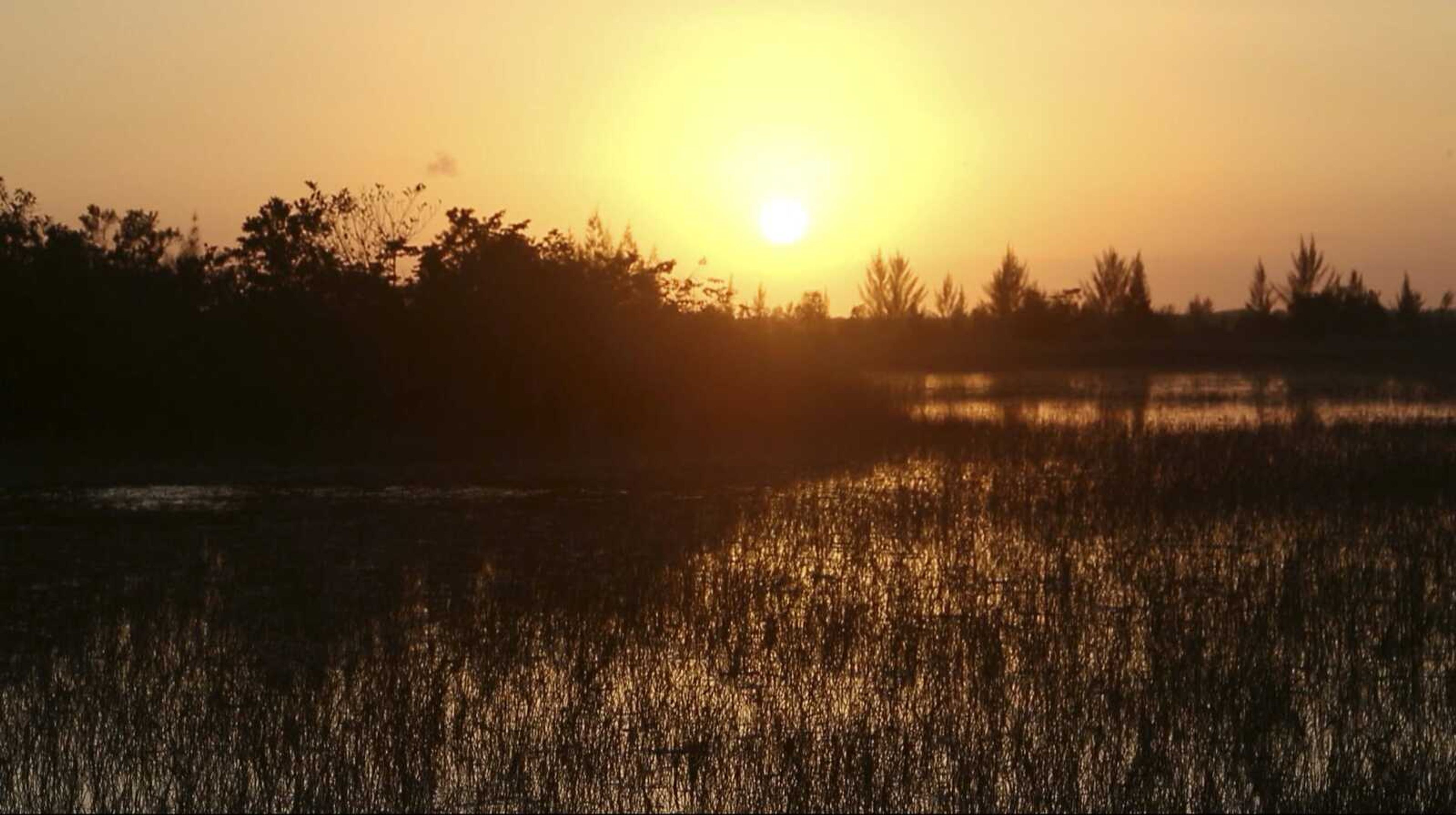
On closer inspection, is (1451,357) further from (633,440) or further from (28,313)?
(28,313)

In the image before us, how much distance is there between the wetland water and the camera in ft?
21.0

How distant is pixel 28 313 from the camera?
22625 millimetres

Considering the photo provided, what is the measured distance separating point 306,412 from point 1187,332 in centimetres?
5046

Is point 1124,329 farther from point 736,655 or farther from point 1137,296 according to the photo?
point 736,655

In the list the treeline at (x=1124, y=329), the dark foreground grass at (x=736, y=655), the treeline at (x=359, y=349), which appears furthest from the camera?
the treeline at (x=1124, y=329)

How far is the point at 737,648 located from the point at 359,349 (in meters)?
15.8

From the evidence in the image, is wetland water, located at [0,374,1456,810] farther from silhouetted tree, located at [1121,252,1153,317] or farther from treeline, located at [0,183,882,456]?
silhouetted tree, located at [1121,252,1153,317]

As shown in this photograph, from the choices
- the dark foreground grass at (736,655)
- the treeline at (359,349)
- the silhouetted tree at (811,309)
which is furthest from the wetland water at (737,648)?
the silhouetted tree at (811,309)

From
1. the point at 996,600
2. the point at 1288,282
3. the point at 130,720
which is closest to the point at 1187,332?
the point at 1288,282

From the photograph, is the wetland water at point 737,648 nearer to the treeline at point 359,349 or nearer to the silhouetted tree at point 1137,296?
the treeline at point 359,349

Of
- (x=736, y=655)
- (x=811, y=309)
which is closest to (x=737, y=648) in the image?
(x=736, y=655)

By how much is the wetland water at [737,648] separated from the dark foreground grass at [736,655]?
3cm

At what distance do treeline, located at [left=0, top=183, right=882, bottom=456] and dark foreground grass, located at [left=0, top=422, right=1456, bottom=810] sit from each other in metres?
7.09

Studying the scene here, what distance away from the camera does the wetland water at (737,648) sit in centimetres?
640
